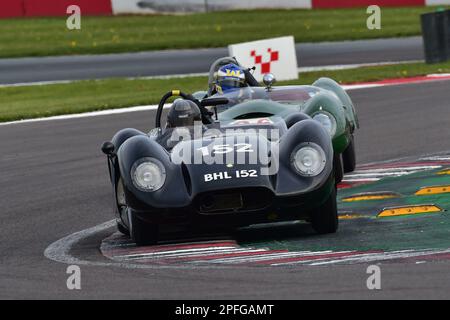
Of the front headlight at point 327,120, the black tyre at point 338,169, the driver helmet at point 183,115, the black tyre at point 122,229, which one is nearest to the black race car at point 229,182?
the black tyre at point 122,229

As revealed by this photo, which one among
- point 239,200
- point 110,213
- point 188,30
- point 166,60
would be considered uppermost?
point 188,30

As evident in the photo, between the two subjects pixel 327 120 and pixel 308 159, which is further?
pixel 327 120

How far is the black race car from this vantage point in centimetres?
807

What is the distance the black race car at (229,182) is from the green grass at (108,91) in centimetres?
1033

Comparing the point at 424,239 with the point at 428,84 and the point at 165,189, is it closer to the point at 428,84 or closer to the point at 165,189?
the point at 165,189

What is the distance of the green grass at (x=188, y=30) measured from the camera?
90.1 feet

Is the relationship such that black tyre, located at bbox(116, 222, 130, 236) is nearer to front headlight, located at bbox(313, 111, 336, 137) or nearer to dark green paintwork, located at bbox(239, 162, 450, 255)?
dark green paintwork, located at bbox(239, 162, 450, 255)

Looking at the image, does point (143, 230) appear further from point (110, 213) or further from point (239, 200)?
point (110, 213)

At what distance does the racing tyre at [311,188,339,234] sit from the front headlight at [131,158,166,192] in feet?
3.47

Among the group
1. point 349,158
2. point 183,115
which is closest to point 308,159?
point 183,115

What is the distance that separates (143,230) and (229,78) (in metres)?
4.04

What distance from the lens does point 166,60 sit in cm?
2564

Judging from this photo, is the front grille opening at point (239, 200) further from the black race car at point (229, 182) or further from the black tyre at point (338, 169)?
the black tyre at point (338, 169)
